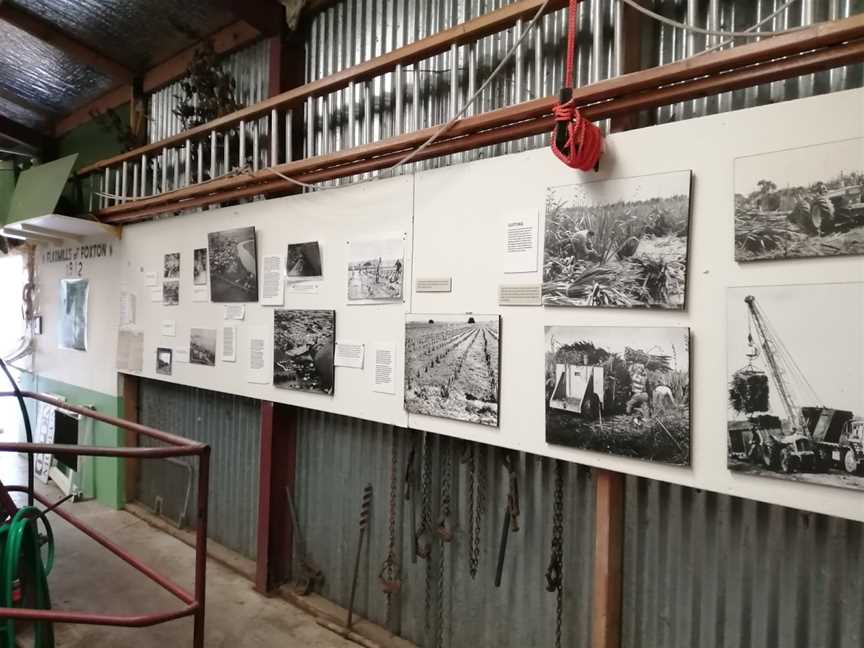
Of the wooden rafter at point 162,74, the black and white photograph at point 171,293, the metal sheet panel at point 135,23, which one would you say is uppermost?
the metal sheet panel at point 135,23

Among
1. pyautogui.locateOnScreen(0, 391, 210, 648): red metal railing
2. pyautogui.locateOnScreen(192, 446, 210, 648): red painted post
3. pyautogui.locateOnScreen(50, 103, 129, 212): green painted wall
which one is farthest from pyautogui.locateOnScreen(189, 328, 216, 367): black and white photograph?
pyautogui.locateOnScreen(50, 103, 129, 212): green painted wall

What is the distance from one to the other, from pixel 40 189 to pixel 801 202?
4.75 meters

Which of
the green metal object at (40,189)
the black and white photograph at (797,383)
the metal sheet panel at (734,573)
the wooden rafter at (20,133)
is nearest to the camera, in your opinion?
the black and white photograph at (797,383)

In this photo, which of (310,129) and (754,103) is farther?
(310,129)

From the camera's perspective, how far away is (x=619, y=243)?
1578 millimetres

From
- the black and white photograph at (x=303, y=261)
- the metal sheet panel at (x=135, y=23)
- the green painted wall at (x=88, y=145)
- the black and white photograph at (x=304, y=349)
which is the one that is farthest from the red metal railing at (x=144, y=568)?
the green painted wall at (x=88, y=145)

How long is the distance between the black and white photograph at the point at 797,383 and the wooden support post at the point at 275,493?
91.2 inches

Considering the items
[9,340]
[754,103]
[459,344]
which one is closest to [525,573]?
[459,344]

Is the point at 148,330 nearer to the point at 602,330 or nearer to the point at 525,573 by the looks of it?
the point at 525,573

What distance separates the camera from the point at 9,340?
5984mm

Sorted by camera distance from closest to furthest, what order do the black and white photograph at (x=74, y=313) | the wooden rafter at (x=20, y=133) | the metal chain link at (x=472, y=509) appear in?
the metal chain link at (x=472, y=509)
the black and white photograph at (x=74, y=313)
the wooden rafter at (x=20, y=133)

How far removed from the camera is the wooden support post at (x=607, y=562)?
1701 mm

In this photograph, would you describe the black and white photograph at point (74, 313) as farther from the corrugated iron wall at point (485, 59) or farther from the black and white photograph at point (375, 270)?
the black and white photograph at point (375, 270)

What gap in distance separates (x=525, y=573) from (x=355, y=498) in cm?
102
